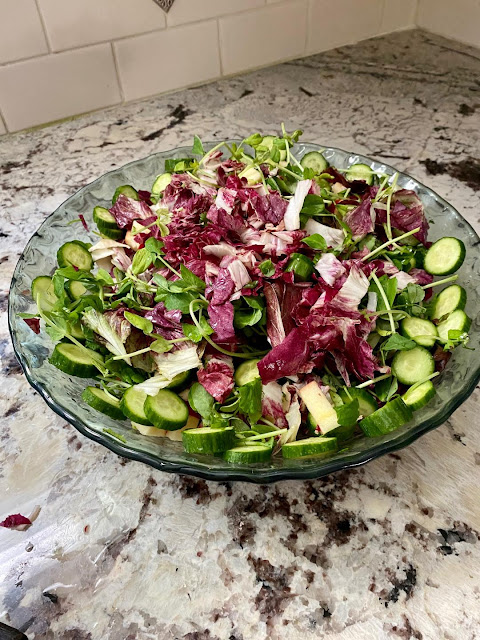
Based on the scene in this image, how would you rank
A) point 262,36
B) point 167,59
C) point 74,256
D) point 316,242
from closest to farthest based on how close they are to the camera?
point 316,242 < point 74,256 < point 167,59 < point 262,36

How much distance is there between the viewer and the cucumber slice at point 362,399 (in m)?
0.90

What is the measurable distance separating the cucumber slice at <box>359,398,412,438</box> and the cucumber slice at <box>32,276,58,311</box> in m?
0.64

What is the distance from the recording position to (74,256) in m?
1.14

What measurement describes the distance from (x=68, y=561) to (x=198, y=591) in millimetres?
217

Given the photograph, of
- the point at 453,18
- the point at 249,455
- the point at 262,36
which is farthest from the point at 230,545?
the point at 453,18

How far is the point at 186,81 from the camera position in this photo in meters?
2.20

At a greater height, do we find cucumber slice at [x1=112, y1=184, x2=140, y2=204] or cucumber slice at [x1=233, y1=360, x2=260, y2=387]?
cucumber slice at [x1=112, y1=184, x2=140, y2=204]

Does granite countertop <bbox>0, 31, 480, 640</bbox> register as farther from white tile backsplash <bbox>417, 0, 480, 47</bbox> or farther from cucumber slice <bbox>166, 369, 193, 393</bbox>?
white tile backsplash <bbox>417, 0, 480, 47</bbox>

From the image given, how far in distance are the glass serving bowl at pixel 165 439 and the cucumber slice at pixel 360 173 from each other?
0.05 meters

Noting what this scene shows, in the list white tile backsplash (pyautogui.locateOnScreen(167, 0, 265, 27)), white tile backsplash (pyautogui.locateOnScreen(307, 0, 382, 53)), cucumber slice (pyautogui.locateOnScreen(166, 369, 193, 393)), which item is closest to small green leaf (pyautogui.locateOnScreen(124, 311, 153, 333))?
cucumber slice (pyautogui.locateOnScreen(166, 369, 193, 393))

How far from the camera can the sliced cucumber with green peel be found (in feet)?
3.94

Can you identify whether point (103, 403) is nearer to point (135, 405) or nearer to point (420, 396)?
point (135, 405)

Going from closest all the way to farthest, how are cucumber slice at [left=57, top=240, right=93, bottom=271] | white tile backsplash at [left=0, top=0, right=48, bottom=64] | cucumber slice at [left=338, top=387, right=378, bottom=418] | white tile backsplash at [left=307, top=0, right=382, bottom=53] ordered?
cucumber slice at [left=338, top=387, right=378, bottom=418], cucumber slice at [left=57, top=240, right=93, bottom=271], white tile backsplash at [left=0, top=0, right=48, bottom=64], white tile backsplash at [left=307, top=0, right=382, bottom=53]

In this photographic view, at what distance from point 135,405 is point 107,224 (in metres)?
0.51
